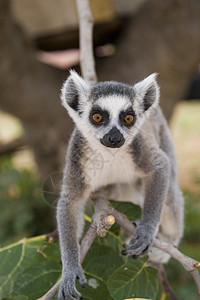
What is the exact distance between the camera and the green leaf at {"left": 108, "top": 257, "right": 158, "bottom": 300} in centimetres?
148

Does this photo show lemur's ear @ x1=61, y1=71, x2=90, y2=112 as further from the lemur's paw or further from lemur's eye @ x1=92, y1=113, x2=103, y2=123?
the lemur's paw

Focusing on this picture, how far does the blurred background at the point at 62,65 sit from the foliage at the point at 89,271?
1564mm

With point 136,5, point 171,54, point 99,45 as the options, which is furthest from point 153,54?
→ point 99,45

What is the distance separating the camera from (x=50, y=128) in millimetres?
4648

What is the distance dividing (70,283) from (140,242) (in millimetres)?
359

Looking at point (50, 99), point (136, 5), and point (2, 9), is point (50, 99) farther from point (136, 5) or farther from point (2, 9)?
point (136, 5)

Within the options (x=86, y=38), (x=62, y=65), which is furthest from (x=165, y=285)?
(x=62, y=65)

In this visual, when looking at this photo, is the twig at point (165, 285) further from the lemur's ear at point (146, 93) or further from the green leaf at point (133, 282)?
the lemur's ear at point (146, 93)

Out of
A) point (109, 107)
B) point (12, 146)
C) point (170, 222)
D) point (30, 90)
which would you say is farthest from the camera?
point (12, 146)

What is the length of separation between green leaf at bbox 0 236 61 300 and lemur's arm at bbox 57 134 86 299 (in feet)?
0.20

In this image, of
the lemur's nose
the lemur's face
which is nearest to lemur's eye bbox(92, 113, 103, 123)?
the lemur's face

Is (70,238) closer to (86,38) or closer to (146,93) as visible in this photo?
(146,93)

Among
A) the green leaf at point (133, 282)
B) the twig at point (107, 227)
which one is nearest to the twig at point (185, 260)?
the twig at point (107, 227)

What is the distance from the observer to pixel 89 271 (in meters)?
1.71
